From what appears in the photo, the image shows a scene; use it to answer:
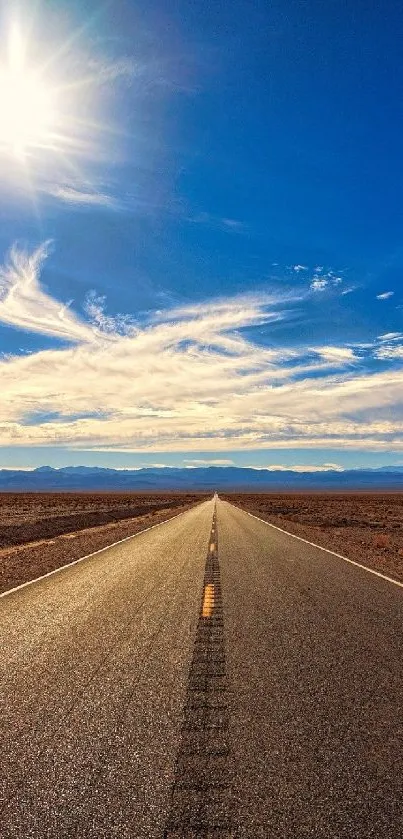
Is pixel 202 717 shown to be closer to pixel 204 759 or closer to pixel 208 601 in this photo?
pixel 204 759

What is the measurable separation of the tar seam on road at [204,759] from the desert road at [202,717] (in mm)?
12

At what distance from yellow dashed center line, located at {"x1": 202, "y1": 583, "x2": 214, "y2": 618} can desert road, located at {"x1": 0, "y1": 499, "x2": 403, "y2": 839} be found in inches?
1.9

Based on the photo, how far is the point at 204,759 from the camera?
4.25 meters

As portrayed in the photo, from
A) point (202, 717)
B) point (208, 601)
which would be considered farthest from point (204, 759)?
point (208, 601)

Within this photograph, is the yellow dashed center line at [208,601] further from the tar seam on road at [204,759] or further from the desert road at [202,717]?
the tar seam on road at [204,759]

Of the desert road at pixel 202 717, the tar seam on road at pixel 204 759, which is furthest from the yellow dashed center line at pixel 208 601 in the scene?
the tar seam on road at pixel 204 759

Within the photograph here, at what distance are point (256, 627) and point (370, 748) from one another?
3.97m

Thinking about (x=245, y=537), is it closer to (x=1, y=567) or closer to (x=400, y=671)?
(x=1, y=567)

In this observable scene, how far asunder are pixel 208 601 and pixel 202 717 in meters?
5.41

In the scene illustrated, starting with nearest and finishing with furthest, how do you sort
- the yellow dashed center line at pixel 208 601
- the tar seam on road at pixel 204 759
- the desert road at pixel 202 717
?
the tar seam on road at pixel 204 759, the desert road at pixel 202 717, the yellow dashed center line at pixel 208 601

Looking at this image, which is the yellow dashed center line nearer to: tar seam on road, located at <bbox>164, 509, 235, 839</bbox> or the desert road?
the desert road

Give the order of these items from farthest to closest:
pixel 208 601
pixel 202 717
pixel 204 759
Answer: pixel 208 601 → pixel 202 717 → pixel 204 759

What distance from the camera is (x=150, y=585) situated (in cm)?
1217

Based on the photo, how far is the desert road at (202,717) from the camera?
3579mm
